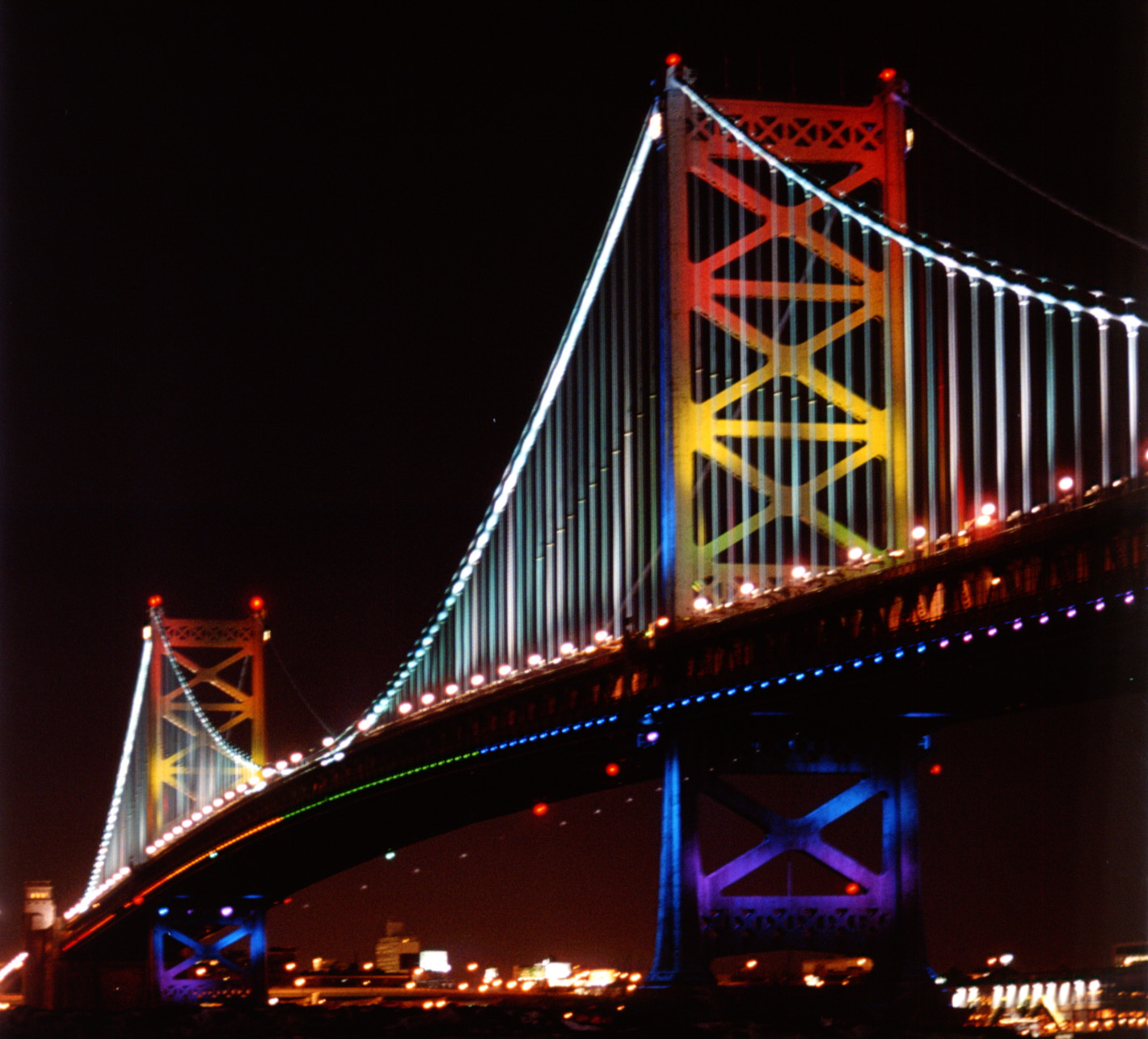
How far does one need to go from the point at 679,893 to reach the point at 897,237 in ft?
28.3

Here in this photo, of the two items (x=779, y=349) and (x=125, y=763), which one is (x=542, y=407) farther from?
(x=125, y=763)

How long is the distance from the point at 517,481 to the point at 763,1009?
1570 cm

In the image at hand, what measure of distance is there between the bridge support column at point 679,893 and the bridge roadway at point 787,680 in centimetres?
104

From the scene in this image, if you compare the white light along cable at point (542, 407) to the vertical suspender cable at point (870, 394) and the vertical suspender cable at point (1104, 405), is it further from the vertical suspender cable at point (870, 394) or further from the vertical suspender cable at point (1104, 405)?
the vertical suspender cable at point (1104, 405)

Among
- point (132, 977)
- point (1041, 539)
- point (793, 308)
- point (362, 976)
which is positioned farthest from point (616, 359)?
point (362, 976)

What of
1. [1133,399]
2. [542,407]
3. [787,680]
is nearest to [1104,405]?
[1133,399]

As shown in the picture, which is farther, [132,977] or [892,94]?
[132,977]

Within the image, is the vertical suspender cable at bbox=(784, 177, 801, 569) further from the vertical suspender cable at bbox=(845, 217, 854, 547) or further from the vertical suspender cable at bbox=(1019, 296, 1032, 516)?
the vertical suspender cable at bbox=(1019, 296, 1032, 516)

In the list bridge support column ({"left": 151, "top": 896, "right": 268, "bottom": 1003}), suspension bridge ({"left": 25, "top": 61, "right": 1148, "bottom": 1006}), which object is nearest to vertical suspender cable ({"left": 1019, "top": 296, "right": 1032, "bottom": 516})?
suspension bridge ({"left": 25, "top": 61, "right": 1148, "bottom": 1006})

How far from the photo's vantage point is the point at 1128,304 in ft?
80.8

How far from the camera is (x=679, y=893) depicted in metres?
33.9

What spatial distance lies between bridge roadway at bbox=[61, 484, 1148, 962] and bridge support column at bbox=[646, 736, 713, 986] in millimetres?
1040

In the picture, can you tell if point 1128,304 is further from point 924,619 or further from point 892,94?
point 892,94

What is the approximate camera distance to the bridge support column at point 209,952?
71.1 metres
